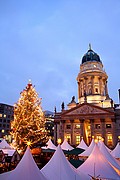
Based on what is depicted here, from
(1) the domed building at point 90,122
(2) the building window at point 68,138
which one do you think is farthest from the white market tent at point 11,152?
(1) the domed building at point 90,122

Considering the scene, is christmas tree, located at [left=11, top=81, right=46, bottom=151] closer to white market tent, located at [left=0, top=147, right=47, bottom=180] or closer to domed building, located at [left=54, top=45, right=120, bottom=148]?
white market tent, located at [left=0, top=147, right=47, bottom=180]

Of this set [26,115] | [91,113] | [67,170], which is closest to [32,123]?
[26,115]

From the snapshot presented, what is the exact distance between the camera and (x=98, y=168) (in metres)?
14.1

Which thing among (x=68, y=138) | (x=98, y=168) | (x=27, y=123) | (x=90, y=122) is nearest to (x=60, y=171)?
(x=98, y=168)

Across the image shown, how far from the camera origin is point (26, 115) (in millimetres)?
22547

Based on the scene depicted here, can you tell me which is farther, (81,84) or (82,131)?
(81,84)

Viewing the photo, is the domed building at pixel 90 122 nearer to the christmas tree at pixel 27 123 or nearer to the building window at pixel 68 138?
the building window at pixel 68 138

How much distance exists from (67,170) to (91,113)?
39.2 metres

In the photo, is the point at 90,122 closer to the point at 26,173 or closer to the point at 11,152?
the point at 11,152

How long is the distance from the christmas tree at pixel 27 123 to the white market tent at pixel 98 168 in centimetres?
902

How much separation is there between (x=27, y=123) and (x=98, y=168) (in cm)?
1047

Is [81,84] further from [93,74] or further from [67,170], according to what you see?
[67,170]

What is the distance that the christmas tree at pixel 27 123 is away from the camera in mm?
22141

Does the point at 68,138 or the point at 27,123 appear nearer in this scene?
the point at 27,123
